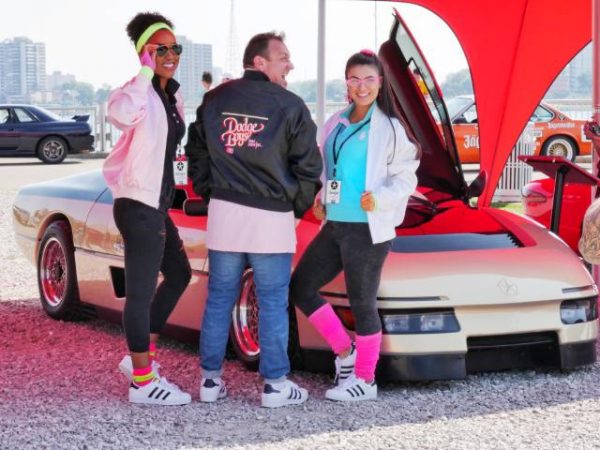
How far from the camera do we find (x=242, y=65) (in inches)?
198

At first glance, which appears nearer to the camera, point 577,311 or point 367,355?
point 367,355

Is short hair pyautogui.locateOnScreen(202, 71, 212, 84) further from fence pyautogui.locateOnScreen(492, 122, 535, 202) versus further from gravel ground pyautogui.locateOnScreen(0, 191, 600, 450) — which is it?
gravel ground pyautogui.locateOnScreen(0, 191, 600, 450)

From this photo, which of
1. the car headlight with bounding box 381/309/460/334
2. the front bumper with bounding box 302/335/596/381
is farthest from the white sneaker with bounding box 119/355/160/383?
the car headlight with bounding box 381/309/460/334

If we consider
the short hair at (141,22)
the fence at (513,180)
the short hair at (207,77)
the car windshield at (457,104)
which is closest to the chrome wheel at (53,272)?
the short hair at (141,22)

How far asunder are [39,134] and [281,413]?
19374 mm

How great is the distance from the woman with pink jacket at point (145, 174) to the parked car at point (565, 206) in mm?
4036

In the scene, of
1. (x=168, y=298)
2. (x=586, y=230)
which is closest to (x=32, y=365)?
(x=168, y=298)

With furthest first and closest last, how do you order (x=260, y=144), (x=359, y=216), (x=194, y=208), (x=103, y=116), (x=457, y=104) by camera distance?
(x=103, y=116)
(x=457, y=104)
(x=194, y=208)
(x=359, y=216)
(x=260, y=144)

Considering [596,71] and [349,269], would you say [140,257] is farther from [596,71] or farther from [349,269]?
[596,71]

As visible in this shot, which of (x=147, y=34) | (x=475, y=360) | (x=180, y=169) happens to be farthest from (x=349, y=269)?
(x=147, y=34)

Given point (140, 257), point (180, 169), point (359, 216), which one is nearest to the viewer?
A: point (140, 257)

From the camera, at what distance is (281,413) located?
16.1 ft

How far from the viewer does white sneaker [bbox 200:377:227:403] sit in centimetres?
509

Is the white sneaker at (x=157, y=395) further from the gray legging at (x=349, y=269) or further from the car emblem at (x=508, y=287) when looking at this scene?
the car emblem at (x=508, y=287)
